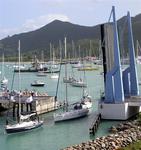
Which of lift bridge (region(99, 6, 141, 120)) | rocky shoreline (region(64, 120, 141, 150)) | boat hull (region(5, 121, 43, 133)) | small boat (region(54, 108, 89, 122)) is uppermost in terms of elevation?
lift bridge (region(99, 6, 141, 120))

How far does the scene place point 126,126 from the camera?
153 ft

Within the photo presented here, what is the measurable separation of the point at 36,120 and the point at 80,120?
245 inches

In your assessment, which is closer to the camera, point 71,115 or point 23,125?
point 23,125

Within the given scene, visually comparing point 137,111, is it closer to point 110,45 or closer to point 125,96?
point 125,96

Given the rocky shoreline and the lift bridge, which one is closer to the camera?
the rocky shoreline

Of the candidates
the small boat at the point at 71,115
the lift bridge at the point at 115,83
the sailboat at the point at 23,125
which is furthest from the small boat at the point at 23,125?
the lift bridge at the point at 115,83

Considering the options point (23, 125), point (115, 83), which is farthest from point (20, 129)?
point (115, 83)

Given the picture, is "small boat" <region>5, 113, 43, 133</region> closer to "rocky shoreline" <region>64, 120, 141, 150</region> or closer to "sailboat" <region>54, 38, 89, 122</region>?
"sailboat" <region>54, 38, 89, 122</region>

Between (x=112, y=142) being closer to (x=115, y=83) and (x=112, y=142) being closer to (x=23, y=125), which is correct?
(x=23, y=125)

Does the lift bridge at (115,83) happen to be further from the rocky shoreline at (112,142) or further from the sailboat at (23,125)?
the rocky shoreline at (112,142)

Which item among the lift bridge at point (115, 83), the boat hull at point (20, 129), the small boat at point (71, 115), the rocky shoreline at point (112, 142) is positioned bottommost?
the rocky shoreline at point (112, 142)

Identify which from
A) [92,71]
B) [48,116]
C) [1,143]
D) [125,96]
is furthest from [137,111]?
[92,71]

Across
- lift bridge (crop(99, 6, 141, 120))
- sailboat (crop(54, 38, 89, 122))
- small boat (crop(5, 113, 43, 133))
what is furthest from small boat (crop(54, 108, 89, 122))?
lift bridge (crop(99, 6, 141, 120))

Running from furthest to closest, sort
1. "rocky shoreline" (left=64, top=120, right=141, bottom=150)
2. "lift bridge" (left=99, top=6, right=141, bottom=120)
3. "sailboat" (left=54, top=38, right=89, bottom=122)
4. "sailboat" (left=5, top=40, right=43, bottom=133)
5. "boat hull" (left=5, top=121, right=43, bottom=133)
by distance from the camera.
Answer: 1. "sailboat" (left=54, top=38, right=89, bottom=122)
2. "lift bridge" (left=99, top=6, right=141, bottom=120)
3. "sailboat" (left=5, top=40, right=43, bottom=133)
4. "boat hull" (left=5, top=121, right=43, bottom=133)
5. "rocky shoreline" (left=64, top=120, right=141, bottom=150)
